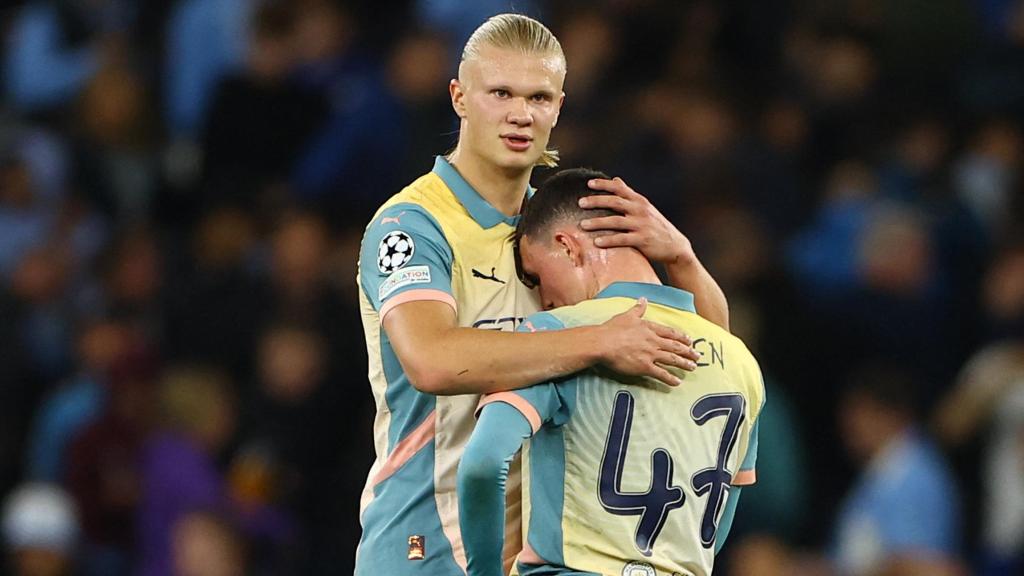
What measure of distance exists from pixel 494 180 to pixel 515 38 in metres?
0.36

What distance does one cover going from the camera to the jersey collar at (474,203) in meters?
4.68

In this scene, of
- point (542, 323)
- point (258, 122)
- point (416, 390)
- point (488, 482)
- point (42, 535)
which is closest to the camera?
point (488, 482)

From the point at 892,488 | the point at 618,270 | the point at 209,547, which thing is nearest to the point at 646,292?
the point at 618,270

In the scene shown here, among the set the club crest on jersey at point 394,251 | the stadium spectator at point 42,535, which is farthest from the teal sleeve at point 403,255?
the stadium spectator at point 42,535

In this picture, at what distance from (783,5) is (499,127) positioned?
7171 millimetres

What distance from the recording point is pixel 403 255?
14.6 feet

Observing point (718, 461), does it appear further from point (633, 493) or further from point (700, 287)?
point (700, 287)

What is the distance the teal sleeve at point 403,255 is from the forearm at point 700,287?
62 centimetres

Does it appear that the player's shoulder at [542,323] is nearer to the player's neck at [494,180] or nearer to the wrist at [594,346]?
the wrist at [594,346]

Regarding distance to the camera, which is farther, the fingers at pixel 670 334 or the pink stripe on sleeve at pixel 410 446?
the pink stripe on sleeve at pixel 410 446

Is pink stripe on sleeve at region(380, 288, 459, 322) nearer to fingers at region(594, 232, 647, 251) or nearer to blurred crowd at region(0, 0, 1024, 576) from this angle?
fingers at region(594, 232, 647, 251)

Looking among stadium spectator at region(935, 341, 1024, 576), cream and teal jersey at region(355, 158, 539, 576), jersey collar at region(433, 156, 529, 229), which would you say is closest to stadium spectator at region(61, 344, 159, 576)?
stadium spectator at region(935, 341, 1024, 576)

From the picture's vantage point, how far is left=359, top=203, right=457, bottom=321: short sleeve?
4410 mm

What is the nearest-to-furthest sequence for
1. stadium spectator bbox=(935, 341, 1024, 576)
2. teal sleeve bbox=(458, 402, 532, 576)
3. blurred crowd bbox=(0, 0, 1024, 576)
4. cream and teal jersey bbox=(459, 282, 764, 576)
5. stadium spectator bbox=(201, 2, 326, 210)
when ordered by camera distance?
teal sleeve bbox=(458, 402, 532, 576) < cream and teal jersey bbox=(459, 282, 764, 576) < stadium spectator bbox=(935, 341, 1024, 576) < blurred crowd bbox=(0, 0, 1024, 576) < stadium spectator bbox=(201, 2, 326, 210)
